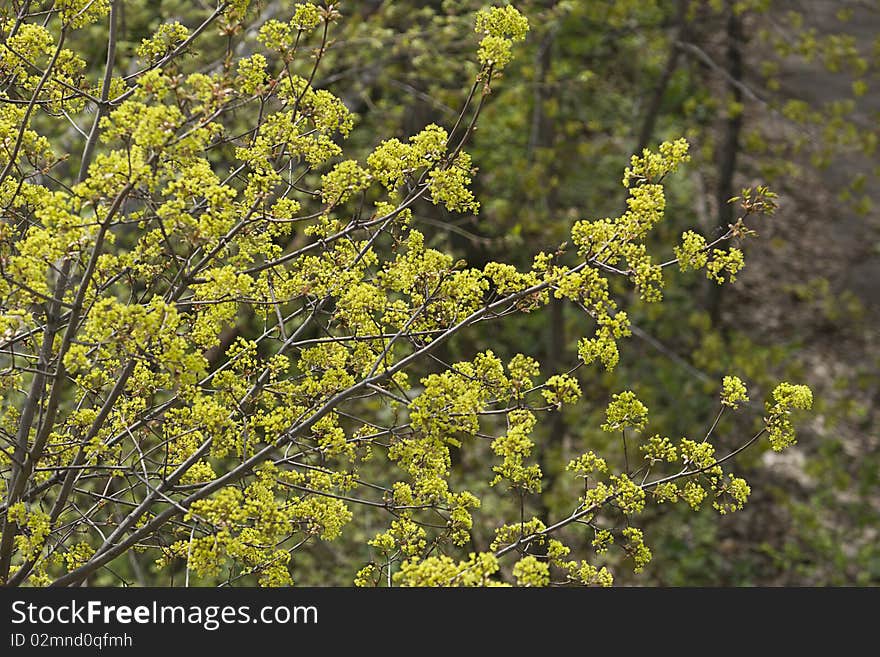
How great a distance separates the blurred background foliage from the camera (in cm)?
791

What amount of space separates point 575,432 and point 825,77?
6873 mm

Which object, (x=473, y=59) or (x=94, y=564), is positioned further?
(x=473, y=59)

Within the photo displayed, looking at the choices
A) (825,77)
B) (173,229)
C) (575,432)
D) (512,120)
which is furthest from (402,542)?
(825,77)

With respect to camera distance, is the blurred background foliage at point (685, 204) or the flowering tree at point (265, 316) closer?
the flowering tree at point (265, 316)

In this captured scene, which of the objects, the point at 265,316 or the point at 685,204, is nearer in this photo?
the point at 265,316

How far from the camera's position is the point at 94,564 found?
293 cm

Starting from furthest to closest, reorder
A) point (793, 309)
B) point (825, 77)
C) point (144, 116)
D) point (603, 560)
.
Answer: point (825, 77) → point (793, 309) → point (603, 560) → point (144, 116)

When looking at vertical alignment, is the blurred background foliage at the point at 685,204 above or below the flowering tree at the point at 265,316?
above

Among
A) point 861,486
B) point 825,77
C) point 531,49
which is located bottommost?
point 861,486

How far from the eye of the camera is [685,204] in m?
12.2

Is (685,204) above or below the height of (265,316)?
above

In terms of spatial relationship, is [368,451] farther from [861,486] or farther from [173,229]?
[861,486]

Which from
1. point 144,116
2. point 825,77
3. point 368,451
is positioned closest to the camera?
point 144,116

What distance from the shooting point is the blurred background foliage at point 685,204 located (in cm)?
791
